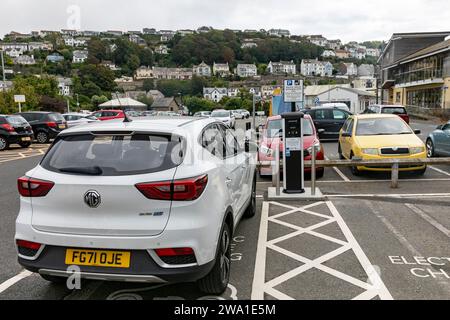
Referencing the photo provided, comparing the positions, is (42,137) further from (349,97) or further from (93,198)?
(349,97)

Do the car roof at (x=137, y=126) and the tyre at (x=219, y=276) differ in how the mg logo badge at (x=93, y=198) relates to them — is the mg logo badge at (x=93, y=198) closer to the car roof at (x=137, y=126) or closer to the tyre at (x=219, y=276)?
the car roof at (x=137, y=126)

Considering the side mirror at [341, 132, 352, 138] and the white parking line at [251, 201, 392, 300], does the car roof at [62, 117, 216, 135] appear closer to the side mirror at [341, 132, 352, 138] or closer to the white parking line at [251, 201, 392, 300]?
the white parking line at [251, 201, 392, 300]

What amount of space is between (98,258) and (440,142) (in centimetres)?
1118

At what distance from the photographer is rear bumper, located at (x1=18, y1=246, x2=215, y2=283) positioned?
3107 mm

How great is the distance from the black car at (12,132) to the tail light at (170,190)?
16.7 m

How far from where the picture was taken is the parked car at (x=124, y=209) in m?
3.13

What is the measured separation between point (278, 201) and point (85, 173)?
4.90 metres

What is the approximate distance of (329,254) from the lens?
4820 millimetres

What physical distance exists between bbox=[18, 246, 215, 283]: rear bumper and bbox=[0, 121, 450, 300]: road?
67 centimetres

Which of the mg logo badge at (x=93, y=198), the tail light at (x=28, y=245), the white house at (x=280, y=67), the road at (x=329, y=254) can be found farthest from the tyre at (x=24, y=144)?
the white house at (x=280, y=67)

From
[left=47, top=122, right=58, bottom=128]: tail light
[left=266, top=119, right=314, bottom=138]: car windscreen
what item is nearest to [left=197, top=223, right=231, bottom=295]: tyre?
[left=266, top=119, right=314, bottom=138]: car windscreen

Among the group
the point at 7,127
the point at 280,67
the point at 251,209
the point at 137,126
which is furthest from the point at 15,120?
the point at 280,67
